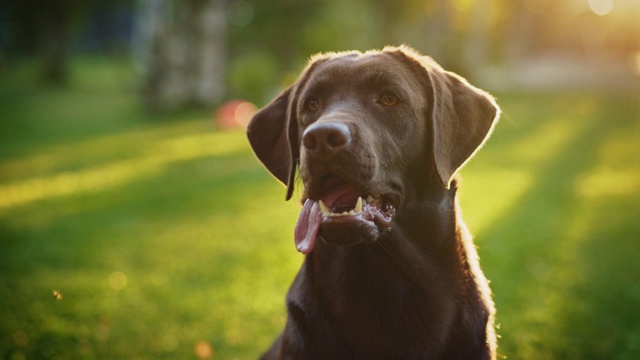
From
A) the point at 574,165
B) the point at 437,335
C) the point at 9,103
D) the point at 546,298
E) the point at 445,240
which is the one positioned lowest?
the point at 9,103

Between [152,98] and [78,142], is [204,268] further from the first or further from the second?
[152,98]

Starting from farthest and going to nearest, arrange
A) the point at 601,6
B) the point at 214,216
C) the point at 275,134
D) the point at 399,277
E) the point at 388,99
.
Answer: the point at 601,6
the point at 214,216
the point at 275,134
the point at 388,99
the point at 399,277

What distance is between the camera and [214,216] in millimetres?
9594

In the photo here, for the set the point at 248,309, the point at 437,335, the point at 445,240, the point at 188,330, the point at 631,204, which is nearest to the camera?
the point at 437,335

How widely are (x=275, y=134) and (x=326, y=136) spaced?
100cm

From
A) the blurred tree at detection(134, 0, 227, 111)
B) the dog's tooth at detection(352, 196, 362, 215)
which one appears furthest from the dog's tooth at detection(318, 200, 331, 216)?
the blurred tree at detection(134, 0, 227, 111)

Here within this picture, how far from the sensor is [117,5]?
167 ft

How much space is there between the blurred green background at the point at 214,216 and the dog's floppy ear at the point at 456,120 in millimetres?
2248

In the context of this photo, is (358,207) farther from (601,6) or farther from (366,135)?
(601,6)

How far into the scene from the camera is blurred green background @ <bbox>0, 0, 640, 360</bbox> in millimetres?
5629

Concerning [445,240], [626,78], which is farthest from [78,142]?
[626,78]

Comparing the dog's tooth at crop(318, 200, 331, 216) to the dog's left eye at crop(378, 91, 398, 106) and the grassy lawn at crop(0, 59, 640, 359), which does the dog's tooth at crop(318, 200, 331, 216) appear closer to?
the dog's left eye at crop(378, 91, 398, 106)

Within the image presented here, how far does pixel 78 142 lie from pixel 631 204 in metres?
14.1

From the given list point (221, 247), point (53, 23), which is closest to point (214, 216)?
point (221, 247)
